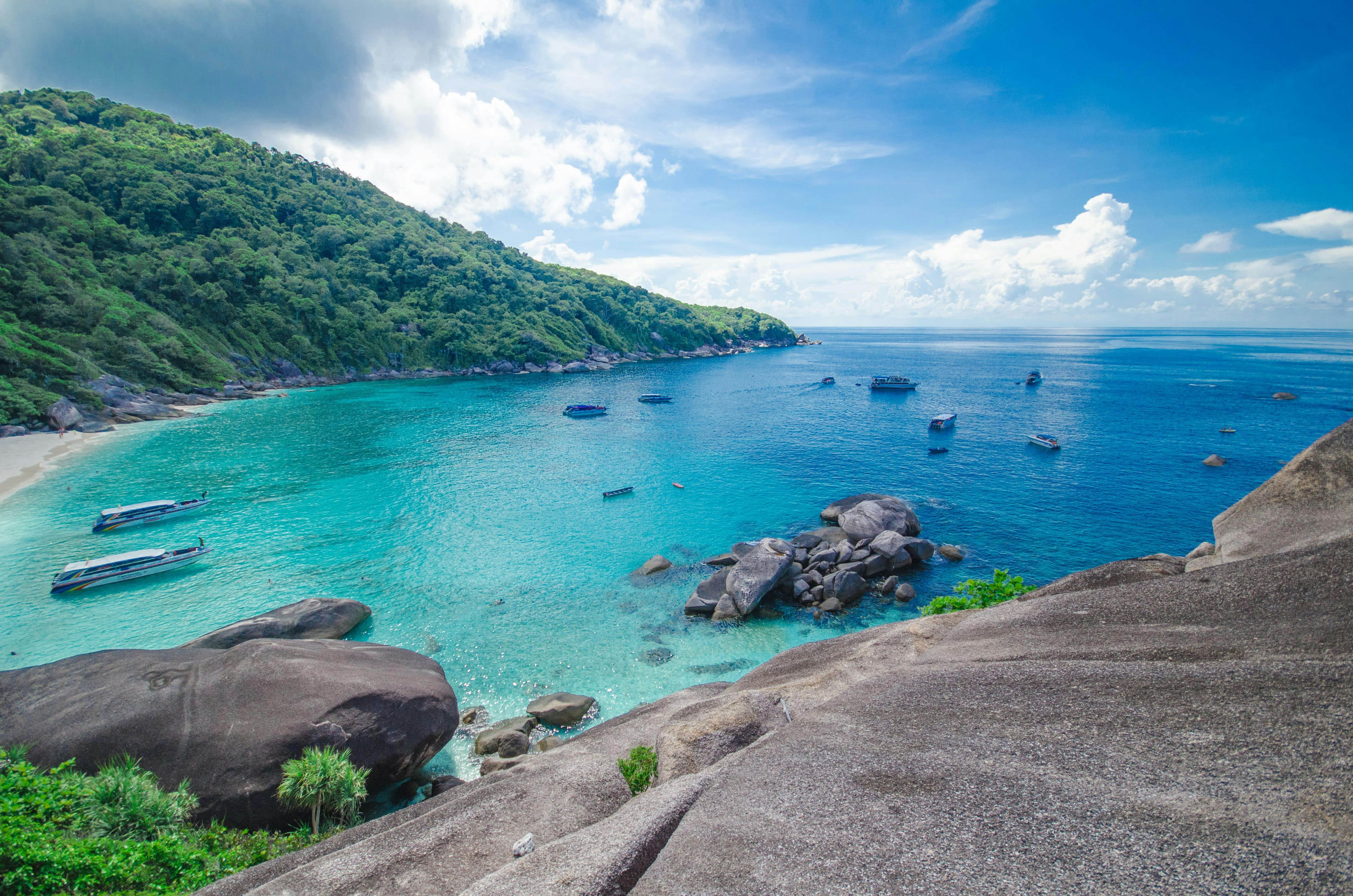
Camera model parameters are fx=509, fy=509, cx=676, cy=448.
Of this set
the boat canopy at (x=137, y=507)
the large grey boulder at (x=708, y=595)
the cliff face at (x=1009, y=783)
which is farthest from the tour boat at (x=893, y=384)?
the boat canopy at (x=137, y=507)

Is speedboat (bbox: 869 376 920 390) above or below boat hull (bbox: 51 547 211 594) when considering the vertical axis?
above

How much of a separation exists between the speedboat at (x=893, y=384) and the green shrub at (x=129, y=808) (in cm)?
12005

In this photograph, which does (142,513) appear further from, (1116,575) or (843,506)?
(1116,575)

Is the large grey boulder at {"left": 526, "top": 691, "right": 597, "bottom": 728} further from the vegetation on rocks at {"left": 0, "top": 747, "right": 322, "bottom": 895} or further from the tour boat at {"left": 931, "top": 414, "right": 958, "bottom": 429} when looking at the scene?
the tour boat at {"left": 931, "top": 414, "right": 958, "bottom": 429}

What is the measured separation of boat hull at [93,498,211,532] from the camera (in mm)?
39625

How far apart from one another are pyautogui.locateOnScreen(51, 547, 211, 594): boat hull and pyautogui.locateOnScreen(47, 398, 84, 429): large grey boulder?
49.7 meters

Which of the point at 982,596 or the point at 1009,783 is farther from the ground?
the point at 1009,783

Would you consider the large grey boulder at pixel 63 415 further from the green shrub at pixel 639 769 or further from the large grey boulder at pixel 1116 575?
the large grey boulder at pixel 1116 575

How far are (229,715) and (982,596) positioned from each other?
93.4 ft

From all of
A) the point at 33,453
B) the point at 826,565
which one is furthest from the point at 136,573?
the point at 826,565

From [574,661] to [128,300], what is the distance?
372 feet

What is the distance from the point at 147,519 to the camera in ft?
136

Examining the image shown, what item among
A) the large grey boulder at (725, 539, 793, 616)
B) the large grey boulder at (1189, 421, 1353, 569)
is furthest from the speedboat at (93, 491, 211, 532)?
the large grey boulder at (1189, 421, 1353, 569)

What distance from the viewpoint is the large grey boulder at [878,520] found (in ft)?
124
